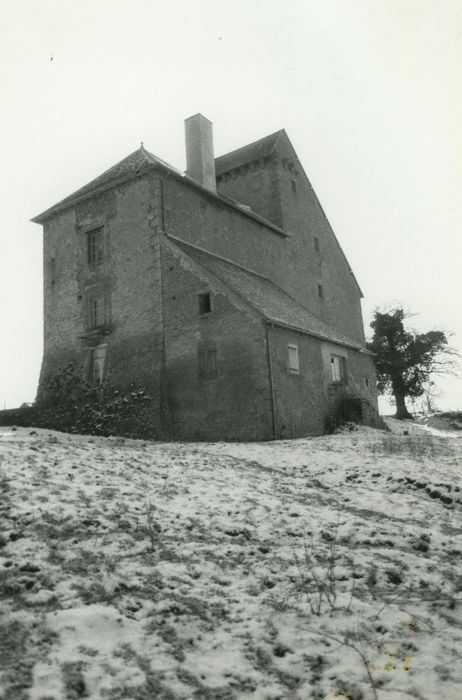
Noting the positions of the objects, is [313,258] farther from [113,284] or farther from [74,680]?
[74,680]

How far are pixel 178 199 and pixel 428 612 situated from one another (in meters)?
19.5

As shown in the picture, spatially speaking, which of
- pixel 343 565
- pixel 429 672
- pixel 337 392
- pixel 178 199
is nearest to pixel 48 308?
pixel 178 199

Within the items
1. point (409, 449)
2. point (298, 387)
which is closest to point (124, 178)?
point (298, 387)

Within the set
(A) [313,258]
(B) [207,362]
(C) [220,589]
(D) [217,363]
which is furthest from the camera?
(A) [313,258]

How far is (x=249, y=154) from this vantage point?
2981cm

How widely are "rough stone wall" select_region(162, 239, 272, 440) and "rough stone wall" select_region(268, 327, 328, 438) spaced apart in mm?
596

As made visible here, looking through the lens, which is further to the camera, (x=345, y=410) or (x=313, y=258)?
(x=313, y=258)

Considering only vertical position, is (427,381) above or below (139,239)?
below

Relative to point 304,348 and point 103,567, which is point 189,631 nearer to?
point 103,567

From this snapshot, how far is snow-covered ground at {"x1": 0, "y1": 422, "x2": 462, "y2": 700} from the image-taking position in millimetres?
3697

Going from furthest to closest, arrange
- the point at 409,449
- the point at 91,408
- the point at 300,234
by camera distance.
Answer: the point at 300,234
the point at 91,408
the point at 409,449

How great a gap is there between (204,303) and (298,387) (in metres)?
4.44

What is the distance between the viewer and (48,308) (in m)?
24.3

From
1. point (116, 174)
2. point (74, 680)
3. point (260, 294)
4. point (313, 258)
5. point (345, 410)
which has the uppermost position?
point (116, 174)
